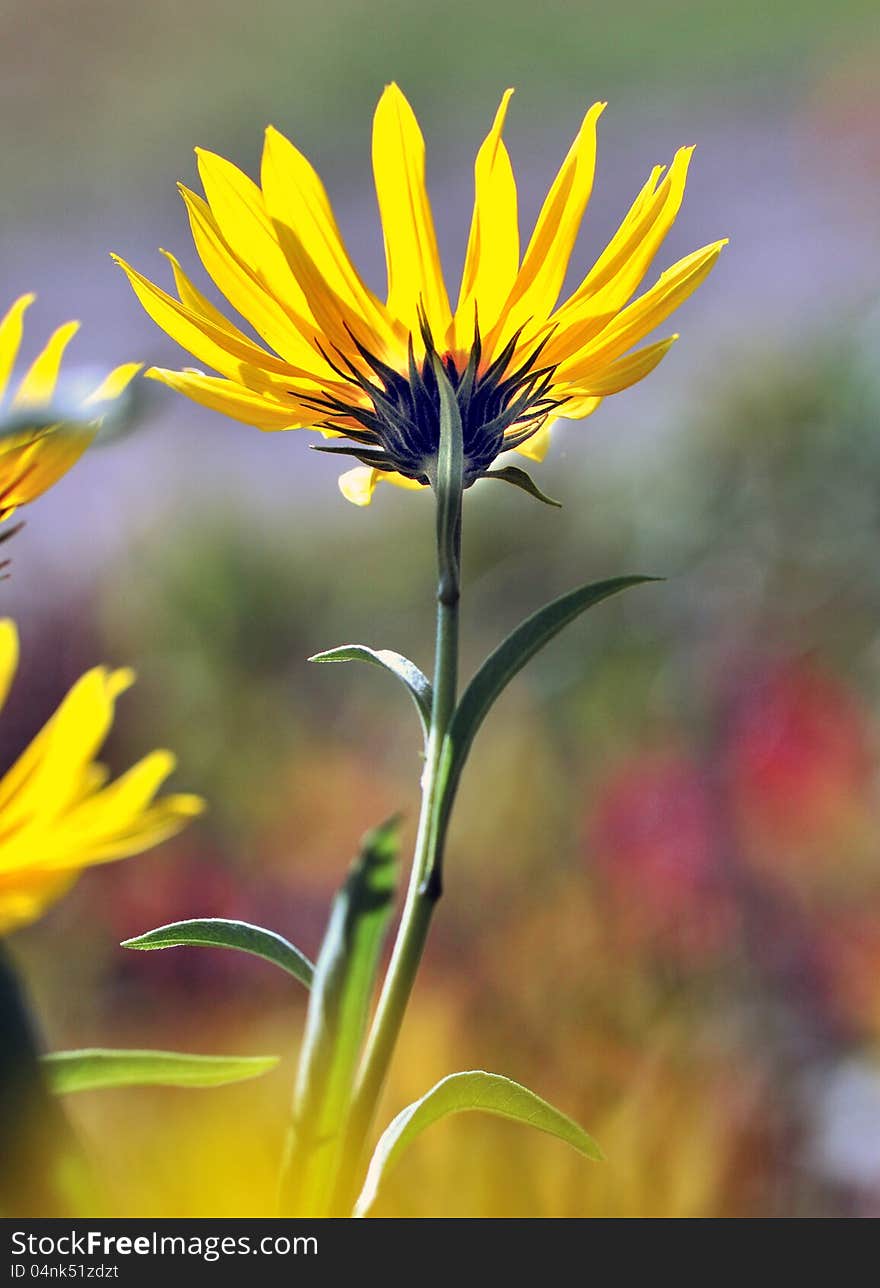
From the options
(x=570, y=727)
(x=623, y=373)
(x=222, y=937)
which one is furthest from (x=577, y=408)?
(x=570, y=727)

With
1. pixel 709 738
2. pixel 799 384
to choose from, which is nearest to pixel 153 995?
pixel 709 738

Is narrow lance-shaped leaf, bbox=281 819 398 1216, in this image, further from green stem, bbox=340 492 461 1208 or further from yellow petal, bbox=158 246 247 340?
yellow petal, bbox=158 246 247 340

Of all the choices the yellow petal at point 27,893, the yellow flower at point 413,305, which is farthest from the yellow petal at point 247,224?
the yellow petal at point 27,893

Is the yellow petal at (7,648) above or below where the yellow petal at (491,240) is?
below

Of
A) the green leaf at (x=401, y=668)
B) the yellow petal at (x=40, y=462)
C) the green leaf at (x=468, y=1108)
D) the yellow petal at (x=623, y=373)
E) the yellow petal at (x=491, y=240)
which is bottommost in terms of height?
the green leaf at (x=468, y=1108)

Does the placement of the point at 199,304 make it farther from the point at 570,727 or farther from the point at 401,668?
the point at 570,727

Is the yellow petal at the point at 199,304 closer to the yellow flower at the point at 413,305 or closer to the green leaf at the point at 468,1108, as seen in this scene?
the yellow flower at the point at 413,305

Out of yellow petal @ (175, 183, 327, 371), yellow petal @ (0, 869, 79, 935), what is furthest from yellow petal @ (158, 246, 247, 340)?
yellow petal @ (0, 869, 79, 935)
